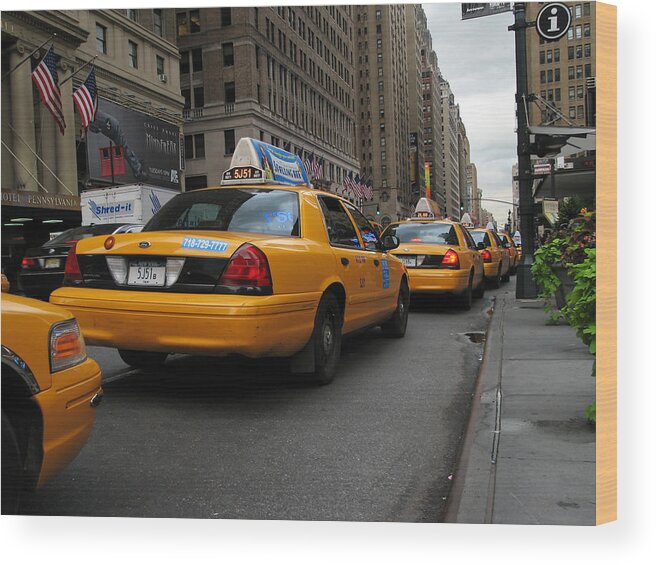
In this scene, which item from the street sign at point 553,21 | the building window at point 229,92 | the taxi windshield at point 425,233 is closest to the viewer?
the street sign at point 553,21

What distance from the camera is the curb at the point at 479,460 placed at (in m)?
2.54

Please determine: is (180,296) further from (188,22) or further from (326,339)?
(188,22)

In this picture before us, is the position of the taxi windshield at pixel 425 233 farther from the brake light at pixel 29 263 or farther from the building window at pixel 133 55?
the brake light at pixel 29 263

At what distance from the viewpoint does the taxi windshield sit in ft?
29.1

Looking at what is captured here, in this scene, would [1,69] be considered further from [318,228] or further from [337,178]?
[337,178]

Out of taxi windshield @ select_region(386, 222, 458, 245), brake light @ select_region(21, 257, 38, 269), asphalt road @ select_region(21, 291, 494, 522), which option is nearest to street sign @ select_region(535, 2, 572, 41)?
asphalt road @ select_region(21, 291, 494, 522)

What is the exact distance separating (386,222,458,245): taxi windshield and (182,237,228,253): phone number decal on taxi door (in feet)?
17.8

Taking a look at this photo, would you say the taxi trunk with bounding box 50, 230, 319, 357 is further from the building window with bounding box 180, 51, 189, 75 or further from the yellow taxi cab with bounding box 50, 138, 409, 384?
the building window with bounding box 180, 51, 189, 75

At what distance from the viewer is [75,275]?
12.4 ft

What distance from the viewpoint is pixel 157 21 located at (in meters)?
3.35

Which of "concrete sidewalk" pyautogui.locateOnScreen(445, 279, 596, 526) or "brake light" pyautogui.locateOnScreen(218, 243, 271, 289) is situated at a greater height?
"brake light" pyautogui.locateOnScreen(218, 243, 271, 289)

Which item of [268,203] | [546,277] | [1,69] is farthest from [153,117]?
[546,277]

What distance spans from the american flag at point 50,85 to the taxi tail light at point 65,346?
164cm

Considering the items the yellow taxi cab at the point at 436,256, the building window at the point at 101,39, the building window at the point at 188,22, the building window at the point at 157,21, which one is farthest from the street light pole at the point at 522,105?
the building window at the point at 101,39
